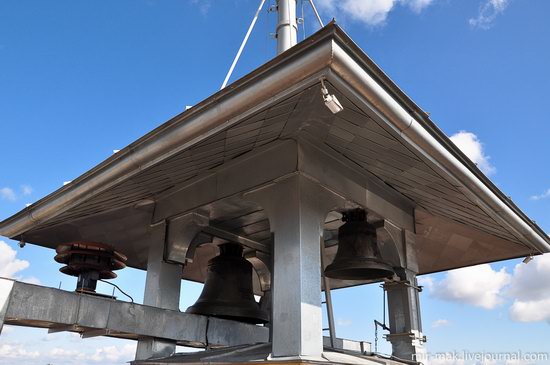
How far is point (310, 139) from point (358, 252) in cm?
206

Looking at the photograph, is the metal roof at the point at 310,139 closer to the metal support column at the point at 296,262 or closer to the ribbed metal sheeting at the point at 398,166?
the ribbed metal sheeting at the point at 398,166

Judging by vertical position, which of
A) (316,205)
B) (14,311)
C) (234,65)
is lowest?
(14,311)

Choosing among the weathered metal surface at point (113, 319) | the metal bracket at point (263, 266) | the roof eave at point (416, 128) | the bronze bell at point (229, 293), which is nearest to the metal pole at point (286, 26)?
the roof eave at point (416, 128)

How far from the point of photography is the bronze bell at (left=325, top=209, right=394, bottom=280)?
731cm

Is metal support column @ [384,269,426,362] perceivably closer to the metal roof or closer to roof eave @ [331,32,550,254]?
the metal roof

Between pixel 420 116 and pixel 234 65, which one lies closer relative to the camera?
pixel 420 116

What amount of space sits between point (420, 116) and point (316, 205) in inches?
71.5

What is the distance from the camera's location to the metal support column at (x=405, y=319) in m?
7.68

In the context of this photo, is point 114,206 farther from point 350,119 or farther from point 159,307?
point 350,119

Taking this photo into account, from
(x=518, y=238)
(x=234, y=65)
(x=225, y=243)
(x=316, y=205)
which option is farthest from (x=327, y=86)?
(x=518, y=238)

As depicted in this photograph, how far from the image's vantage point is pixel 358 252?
7.42m

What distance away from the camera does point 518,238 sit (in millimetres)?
8422

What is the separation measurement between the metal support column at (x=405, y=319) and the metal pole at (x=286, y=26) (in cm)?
427

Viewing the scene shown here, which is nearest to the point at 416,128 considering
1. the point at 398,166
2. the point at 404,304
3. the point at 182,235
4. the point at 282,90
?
the point at 282,90
